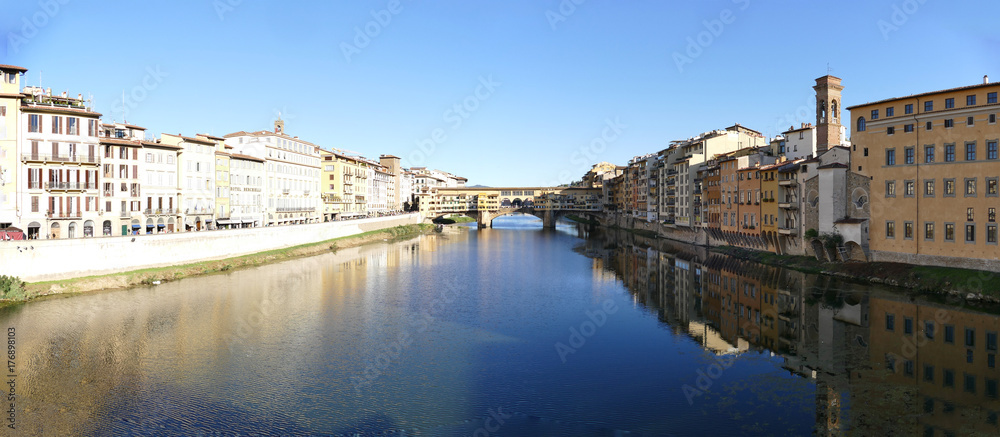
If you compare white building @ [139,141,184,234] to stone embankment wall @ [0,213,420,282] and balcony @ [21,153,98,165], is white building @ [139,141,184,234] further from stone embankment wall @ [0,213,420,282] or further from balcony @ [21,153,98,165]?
balcony @ [21,153,98,165]

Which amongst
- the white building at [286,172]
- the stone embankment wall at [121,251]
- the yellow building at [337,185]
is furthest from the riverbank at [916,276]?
the yellow building at [337,185]

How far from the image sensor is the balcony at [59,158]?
35.9 m

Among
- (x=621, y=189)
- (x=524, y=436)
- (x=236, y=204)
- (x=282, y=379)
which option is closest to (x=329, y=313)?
(x=282, y=379)

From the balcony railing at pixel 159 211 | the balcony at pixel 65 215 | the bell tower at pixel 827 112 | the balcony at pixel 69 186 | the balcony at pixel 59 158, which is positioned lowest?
the balcony at pixel 65 215

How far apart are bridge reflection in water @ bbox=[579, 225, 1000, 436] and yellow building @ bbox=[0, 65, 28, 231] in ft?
124

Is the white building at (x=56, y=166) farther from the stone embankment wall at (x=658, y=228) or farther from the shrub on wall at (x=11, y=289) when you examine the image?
the stone embankment wall at (x=658, y=228)

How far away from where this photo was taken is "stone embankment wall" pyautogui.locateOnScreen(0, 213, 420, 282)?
101 ft

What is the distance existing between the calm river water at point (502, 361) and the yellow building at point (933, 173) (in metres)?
4.78

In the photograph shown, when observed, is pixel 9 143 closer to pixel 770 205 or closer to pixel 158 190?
pixel 158 190

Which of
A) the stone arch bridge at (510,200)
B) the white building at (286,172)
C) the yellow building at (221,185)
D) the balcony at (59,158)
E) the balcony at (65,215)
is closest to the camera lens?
the balcony at (59,158)

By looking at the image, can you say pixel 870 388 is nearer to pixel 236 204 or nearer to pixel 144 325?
pixel 144 325

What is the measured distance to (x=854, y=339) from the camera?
2348 centimetres

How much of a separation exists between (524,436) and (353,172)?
261 feet

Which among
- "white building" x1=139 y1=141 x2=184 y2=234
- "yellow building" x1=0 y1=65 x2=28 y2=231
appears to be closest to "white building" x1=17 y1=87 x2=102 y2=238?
"yellow building" x1=0 y1=65 x2=28 y2=231
